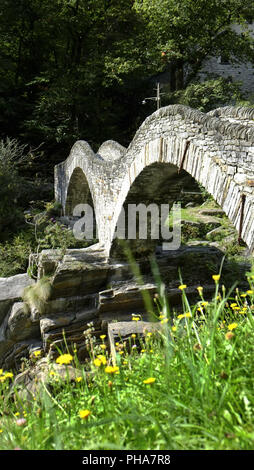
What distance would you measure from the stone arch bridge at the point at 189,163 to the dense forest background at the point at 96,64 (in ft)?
25.2

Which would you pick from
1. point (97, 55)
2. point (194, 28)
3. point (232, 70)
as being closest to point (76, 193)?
point (97, 55)

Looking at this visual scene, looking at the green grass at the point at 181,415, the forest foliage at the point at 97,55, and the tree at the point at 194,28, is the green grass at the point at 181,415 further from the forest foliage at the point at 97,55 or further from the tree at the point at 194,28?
the tree at the point at 194,28

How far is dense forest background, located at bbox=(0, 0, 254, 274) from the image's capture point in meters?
16.7

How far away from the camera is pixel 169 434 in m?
1.53

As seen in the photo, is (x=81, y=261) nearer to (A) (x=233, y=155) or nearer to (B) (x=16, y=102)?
(A) (x=233, y=155)

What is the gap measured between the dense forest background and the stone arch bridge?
768cm

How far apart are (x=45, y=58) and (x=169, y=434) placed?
21.7 metres

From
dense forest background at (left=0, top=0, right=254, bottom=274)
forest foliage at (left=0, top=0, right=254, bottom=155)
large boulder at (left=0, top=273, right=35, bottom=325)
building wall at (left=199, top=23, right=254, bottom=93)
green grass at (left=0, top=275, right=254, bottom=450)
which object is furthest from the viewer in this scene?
building wall at (left=199, top=23, right=254, bottom=93)

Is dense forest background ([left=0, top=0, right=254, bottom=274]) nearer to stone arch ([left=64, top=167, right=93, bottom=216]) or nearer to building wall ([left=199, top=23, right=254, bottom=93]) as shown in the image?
building wall ([left=199, top=23, right=254, bottom=93])

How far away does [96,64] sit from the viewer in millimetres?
17734

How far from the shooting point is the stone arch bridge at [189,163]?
3732 mm

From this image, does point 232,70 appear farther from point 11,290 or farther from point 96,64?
point 11,290

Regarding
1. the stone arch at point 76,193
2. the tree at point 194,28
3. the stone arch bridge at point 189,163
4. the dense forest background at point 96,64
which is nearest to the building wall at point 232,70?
the dense forest background at point 96,64

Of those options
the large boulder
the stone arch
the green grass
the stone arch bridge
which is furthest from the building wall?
the green grass
